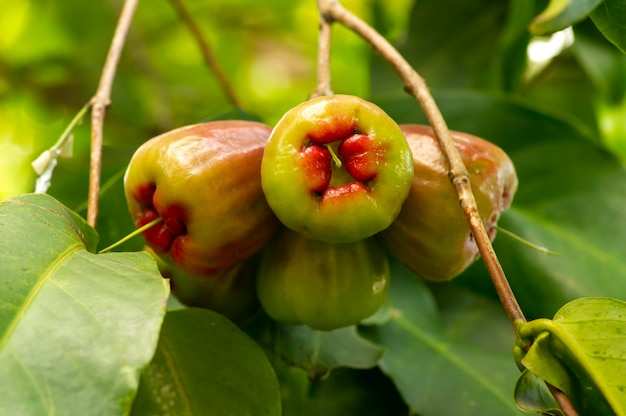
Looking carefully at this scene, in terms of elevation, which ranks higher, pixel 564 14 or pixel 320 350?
pixel 564 14

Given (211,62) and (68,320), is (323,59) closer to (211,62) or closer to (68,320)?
(68,320)

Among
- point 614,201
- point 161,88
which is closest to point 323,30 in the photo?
point 614,201

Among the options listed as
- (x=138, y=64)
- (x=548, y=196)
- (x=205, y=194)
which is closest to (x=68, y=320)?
(x=205, y=194)

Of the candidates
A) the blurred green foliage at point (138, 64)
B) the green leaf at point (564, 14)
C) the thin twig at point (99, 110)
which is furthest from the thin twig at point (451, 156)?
the blurred green foliage at point (138, 64)

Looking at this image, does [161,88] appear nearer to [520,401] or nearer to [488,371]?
[488,371]

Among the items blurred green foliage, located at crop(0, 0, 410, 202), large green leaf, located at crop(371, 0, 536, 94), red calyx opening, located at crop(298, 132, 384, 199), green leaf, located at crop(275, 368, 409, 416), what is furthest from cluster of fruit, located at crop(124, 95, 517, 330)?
blurred green foliage, located at crop(0, 0, 410, 202)

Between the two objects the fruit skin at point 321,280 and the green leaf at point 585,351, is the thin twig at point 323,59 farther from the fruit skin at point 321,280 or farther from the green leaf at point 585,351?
the green leaf at point 585,351
